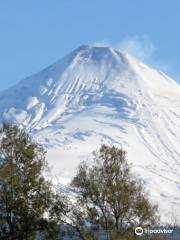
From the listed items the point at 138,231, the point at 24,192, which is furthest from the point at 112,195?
the point at 24,192

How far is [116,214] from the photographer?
160 ft

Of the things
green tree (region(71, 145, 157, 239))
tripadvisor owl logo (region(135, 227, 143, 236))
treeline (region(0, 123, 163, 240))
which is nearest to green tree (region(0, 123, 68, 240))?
treeline (region(0, 123, 163, 240))

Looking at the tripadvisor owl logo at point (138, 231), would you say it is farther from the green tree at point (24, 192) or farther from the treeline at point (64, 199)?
the green tree at point (24, 192)

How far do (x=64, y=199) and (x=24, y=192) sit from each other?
285cm

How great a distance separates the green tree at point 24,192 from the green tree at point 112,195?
5.50ft

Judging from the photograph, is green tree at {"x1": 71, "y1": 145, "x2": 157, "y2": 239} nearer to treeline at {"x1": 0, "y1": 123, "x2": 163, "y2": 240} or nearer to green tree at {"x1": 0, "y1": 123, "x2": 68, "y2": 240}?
treeline at {"x1": 0, "y1": 123, "x2": 163, "y2": 240}

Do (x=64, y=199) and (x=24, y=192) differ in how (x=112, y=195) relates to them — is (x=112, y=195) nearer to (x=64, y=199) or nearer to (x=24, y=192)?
(x=64, y=199)

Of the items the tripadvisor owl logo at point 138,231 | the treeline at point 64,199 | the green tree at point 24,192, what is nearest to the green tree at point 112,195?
the treeline at point 64,199

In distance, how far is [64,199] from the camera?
49.6m

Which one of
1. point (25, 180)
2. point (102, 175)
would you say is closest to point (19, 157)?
point (25, 180)

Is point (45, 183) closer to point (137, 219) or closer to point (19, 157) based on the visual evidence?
point (19, 157)

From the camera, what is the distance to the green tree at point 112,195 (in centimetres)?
4888

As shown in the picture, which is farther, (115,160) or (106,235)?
(115,160)

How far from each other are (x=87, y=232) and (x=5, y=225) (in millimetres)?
4358
